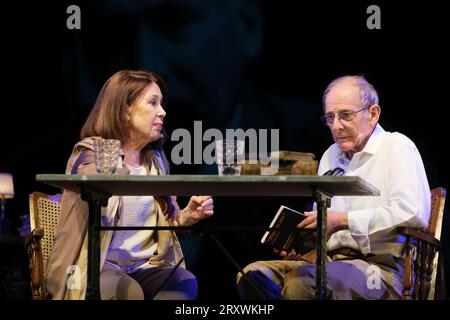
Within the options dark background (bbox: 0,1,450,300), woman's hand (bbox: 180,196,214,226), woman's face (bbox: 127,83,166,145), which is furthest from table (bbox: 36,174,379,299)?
dark background (bbox: 0,1,450,300)

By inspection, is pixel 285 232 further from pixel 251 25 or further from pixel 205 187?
pixel 251 25

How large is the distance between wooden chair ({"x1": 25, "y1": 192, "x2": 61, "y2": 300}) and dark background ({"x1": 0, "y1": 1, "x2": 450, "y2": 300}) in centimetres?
187

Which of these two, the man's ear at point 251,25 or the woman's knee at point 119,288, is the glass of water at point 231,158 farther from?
the man's ear at point 251,25

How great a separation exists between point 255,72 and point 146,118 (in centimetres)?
209

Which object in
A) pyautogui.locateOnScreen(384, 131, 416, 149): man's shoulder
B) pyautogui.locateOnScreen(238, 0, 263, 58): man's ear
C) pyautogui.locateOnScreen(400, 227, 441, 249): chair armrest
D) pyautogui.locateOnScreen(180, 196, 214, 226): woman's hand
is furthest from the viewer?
pyautogui.locateOnScreen(238, 0, 263, 58): man's ear

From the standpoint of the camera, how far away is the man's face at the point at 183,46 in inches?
217

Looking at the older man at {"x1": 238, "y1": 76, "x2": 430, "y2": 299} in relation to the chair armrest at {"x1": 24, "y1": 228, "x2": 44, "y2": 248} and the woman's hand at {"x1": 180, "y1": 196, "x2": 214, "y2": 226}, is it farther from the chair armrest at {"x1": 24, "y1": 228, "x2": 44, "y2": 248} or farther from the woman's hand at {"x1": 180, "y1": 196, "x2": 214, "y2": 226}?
the chair armrest at {"x1": 24, "y1": 228, "x2": 44, "y2": 248}

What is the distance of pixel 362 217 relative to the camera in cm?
328

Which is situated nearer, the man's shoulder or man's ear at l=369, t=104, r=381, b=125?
the man's shoulder

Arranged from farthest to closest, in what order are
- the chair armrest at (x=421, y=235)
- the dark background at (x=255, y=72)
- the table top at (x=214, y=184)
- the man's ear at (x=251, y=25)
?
1. the man's ear at (x=251, y=25)
2. the dark background at (x=255, y=72)
3. the chair armrest at (x=421, y=235)
4. the table top at (x=214, y=184)

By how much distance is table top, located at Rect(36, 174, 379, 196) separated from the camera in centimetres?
254

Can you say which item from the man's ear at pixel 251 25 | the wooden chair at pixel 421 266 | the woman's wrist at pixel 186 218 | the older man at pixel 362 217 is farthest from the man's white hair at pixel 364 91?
the man's ear at pixel 251 25

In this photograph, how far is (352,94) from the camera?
369 cm

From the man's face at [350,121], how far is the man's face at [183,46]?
1886 millimetres
